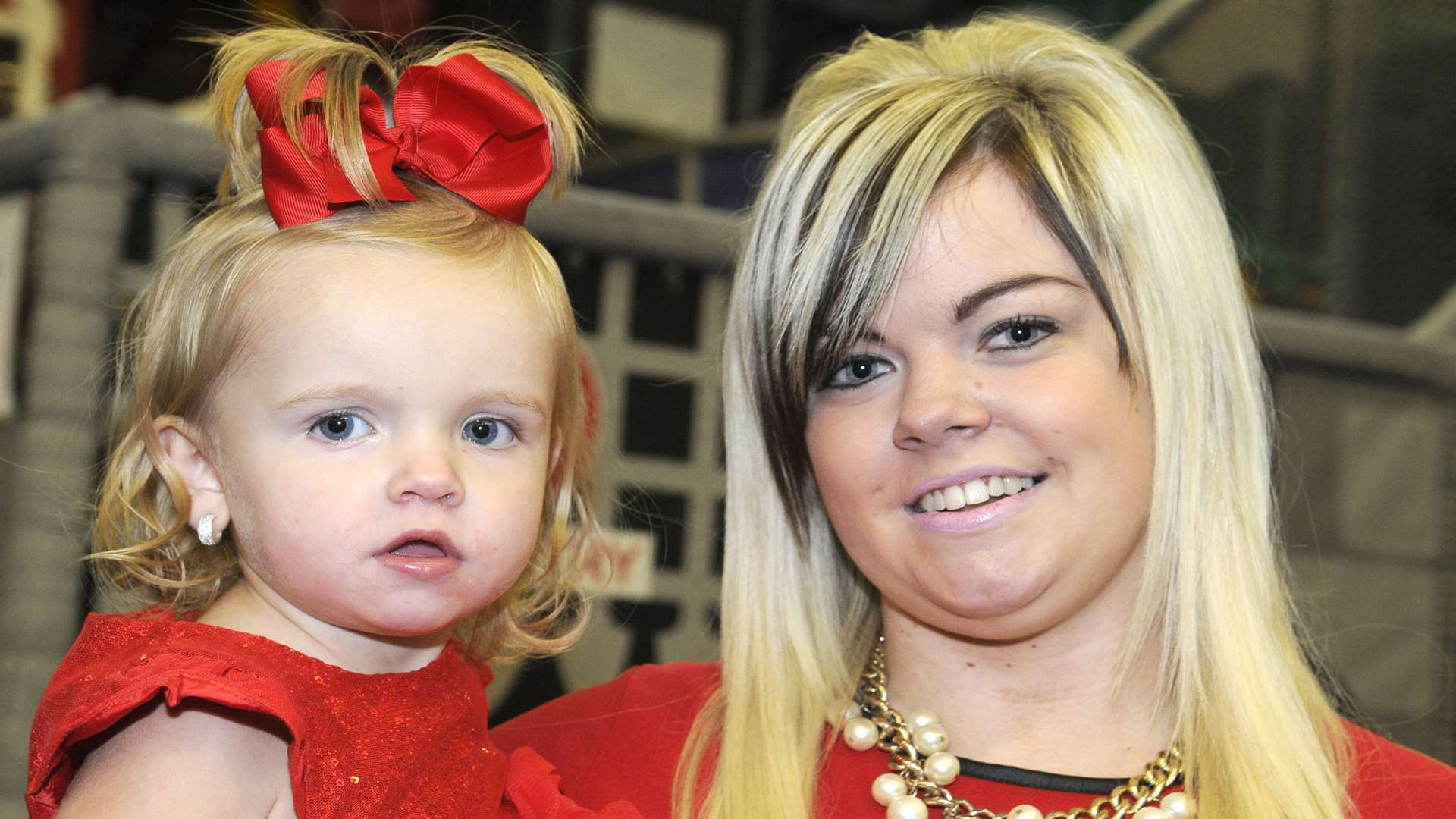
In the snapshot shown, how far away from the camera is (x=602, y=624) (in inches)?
85.5

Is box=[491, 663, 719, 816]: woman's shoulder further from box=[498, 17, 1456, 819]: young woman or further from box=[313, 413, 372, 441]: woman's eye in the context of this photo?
box=[313, 413, 372, 441]: woman's eye

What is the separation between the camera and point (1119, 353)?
1528 millimetres

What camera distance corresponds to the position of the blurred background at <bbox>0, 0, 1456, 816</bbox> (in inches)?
70.7

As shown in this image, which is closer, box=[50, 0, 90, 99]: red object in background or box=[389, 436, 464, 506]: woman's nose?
box=[389, 436, 464, 506]: woman's nose

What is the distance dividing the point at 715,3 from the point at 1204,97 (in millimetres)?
1723

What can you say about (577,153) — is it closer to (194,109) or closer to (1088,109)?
(1088,109)

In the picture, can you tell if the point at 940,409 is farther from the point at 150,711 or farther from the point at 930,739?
the point at 150,711

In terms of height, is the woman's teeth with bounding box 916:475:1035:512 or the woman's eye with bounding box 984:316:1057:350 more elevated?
the woman's eye with bounding box 984:316:1057:350

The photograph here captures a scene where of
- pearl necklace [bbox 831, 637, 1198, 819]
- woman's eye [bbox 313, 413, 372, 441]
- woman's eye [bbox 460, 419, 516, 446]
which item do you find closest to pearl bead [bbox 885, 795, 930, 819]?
pearl necklace [bbox 831, 637, 1198, 819]

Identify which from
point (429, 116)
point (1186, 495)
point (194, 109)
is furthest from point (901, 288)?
point (194, 109)

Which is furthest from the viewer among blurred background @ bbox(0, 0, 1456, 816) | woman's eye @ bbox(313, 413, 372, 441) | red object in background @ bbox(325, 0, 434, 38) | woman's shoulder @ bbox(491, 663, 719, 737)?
red object in background @ bbox(325, 0, 434, 38)

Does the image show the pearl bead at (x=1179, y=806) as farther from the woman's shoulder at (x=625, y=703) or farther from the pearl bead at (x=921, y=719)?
the woman's shoulder at (x=625, y=703)

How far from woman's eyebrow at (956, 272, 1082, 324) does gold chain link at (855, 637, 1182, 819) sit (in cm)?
45

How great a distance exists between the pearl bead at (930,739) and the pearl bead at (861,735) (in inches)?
1.6
